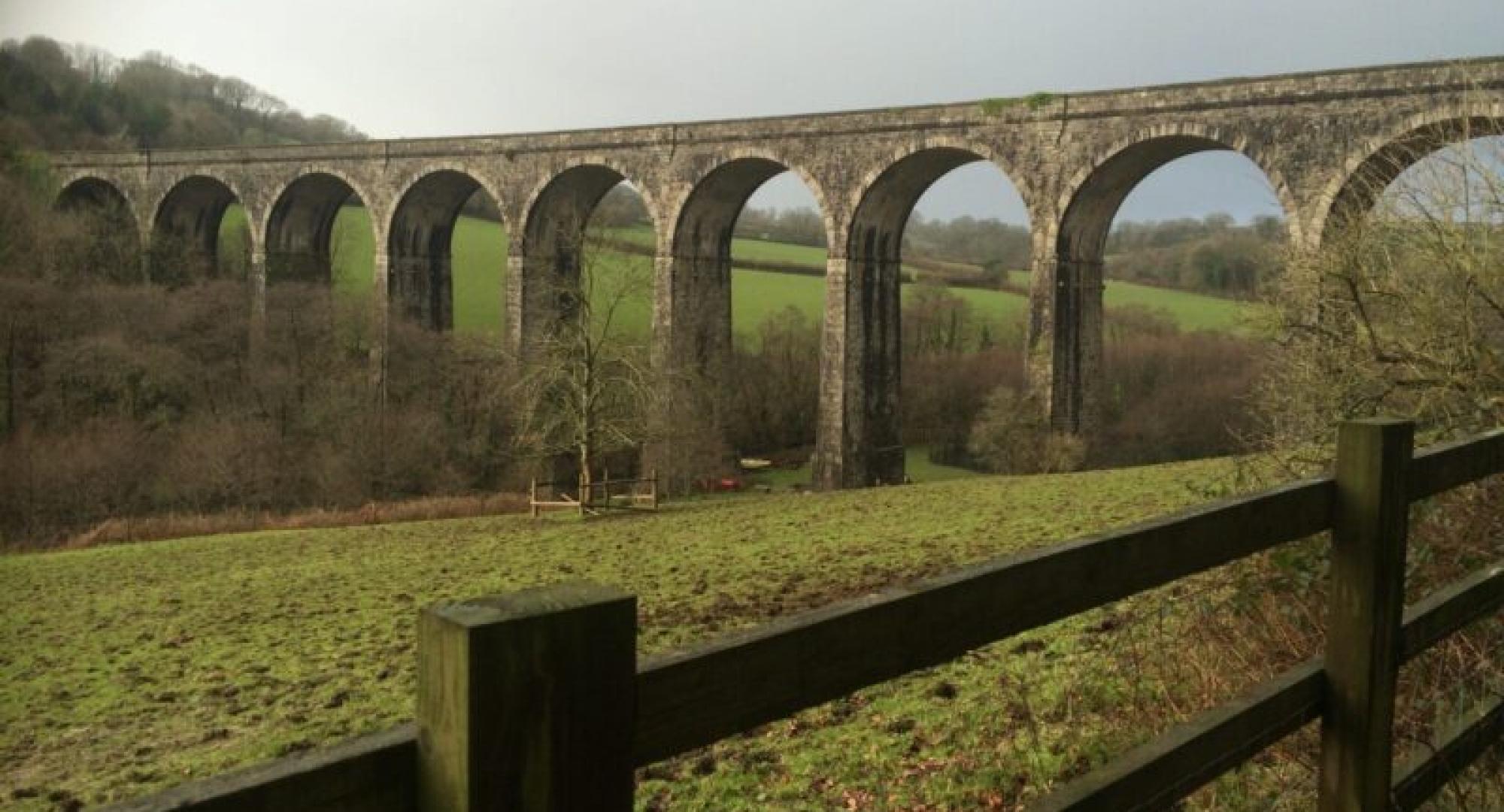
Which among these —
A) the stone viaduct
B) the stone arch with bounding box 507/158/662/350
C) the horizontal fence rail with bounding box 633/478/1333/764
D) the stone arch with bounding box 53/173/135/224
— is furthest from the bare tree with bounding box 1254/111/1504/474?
the stone arch with bounding box 53/173/135/224

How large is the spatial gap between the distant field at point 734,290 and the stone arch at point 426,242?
3.77 meters

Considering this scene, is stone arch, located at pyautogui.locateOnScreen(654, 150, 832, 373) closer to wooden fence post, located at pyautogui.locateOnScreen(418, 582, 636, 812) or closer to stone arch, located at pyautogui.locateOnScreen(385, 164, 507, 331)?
stone arch, located at pyautogui.locateOnScreen(385, 164, 507, 331)

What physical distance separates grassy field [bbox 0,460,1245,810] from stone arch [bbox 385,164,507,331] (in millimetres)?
16297

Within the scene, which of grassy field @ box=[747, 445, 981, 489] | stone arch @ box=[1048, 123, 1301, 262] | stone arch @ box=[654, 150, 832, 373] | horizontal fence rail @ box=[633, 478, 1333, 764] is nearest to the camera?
horizontal fence rail @ box=[633, 478, 1333, 764]

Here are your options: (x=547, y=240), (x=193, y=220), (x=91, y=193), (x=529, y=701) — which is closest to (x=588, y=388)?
(x=547, y=240)

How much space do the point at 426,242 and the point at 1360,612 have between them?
35837mm

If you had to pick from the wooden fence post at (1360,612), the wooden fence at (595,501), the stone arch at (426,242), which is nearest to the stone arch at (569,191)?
the stone arch at (426,242)

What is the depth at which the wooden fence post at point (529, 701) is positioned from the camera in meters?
1.17

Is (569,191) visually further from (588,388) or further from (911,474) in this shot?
(911,474)

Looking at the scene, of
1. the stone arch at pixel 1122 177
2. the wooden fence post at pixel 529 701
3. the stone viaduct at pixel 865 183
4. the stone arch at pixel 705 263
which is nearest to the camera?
the wooden fence post at pixel 529 701

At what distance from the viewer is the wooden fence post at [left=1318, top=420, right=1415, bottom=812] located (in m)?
2.59

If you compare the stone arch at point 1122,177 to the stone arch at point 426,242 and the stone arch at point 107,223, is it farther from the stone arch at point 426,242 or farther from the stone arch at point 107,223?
the stone arch at point 107,223

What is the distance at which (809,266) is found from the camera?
56531 mm

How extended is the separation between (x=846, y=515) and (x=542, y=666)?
1600 cm
